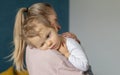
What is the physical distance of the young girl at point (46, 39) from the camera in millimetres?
1030

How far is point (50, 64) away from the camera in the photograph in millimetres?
983

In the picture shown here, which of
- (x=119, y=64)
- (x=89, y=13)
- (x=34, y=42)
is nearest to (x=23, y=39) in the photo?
(x=34, y=42)

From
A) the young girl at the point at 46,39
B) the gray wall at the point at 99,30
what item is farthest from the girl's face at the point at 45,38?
the gray wall at the point at 99,30

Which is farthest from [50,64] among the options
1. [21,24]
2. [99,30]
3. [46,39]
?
[99,30]

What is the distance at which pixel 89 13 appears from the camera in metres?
2.61

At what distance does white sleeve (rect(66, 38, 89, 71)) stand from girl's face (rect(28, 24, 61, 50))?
0.22 ft

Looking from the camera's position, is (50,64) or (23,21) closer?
(50,64)

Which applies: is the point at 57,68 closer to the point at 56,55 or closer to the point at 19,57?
the point at 56,55

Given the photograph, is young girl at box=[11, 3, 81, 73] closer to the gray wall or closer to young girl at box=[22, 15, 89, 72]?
young girl at box=[22, 15, 89, 72]

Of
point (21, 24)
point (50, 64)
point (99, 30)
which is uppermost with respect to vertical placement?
point (21, 24)

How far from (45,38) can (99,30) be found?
1524mm

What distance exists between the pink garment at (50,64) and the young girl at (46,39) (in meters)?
0.03

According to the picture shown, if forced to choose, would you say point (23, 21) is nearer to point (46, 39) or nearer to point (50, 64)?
point (46, 39)

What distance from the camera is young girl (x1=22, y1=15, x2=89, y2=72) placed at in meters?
1.03
